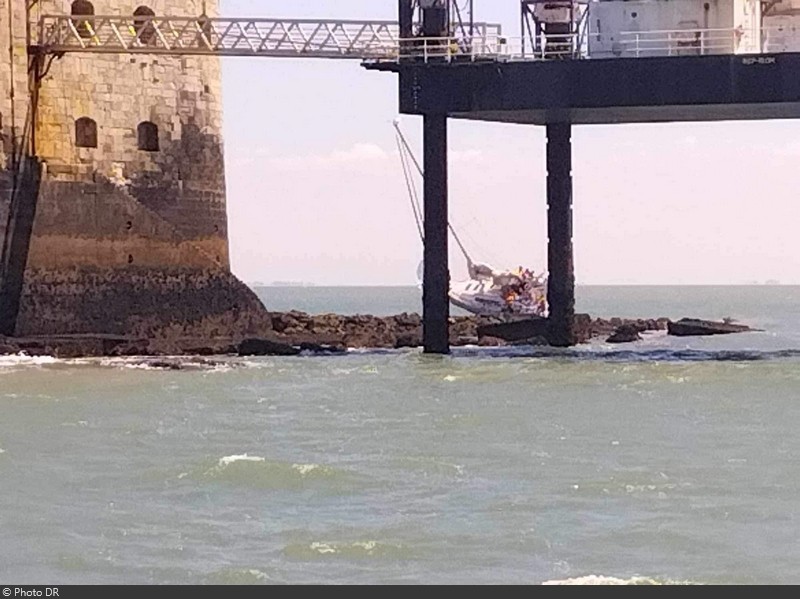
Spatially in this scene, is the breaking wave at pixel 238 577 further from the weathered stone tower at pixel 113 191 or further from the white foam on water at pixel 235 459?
the weathered stone tower at pixel 113 191

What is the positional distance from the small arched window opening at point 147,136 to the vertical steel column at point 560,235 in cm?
988

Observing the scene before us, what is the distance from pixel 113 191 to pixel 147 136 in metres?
2.03

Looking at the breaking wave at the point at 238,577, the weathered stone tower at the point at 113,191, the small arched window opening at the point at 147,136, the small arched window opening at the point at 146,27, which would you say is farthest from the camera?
the small arched window opening at the point at 147,136

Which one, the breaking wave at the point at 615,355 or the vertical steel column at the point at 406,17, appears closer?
the vertical steel column at the point at 406,17

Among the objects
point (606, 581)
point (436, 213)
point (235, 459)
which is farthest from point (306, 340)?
point (606, 581)

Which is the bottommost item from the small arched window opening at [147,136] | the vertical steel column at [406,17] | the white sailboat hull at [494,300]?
the white sailboat hull at [494,300]

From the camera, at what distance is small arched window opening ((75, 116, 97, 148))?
52594 mm

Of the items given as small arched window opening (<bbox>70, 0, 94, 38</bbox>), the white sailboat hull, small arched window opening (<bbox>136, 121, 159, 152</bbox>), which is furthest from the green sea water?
the white sailboat hull

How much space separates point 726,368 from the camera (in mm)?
46781

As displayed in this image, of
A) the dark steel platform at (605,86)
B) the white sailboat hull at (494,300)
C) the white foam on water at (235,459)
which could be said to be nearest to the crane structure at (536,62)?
the dark steel platform at (605,86)

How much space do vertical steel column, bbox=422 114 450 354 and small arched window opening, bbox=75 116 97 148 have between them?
29.6 ft

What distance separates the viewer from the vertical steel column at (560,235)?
5372cm

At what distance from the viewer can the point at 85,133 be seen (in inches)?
2079

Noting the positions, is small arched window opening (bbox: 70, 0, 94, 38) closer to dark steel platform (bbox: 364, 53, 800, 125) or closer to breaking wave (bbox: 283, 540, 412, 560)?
dark steel platform (bbox: 364, 53, 800, 125)
